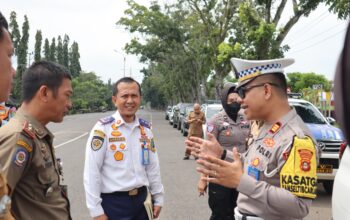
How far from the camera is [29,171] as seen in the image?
226cm

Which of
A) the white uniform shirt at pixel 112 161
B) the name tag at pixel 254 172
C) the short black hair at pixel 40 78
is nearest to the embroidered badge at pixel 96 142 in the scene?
the white uniform shirt at pixel 112 161

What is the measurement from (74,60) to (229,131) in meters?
98.4

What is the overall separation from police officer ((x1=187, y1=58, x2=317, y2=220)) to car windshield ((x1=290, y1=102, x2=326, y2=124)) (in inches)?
244

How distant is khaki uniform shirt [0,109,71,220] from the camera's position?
2.16m

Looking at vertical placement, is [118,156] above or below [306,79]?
below

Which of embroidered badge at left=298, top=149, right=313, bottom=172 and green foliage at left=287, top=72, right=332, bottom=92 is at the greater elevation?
green foliage at left=287, top=72, right=332, bottom=92

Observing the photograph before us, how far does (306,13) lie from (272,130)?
1404 centimetres

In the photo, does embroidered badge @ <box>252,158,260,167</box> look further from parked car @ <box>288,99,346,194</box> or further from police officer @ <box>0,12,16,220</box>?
parked car @ <box>288,99,346,194</box>

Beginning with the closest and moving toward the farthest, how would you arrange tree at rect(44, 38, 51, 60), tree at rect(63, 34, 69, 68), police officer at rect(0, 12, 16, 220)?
police officer at rect(0, 12, 16, 220) → tree at rect(44, 38, 51, 60) → tree at rect(63, 34, 69, 68)

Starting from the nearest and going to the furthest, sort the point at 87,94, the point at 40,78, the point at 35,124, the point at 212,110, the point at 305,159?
the point at 305,159, the point at 35,124, the point at 40,78, the point at 212,110, the point at 87,94

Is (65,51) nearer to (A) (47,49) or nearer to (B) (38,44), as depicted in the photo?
(A) (47,49)

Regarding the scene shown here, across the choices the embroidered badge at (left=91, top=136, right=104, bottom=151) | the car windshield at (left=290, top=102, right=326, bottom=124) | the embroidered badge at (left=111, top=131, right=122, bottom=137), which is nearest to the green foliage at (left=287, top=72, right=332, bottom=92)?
the car windshield at (left=290, top=102, right=326, bottom=124)

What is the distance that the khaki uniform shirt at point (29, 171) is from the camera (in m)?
2.16

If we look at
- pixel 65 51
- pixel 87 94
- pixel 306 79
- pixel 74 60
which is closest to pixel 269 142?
pixel 87 94
